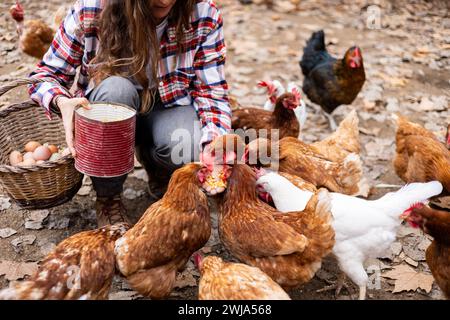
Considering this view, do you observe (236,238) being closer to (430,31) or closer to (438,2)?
(430,31)

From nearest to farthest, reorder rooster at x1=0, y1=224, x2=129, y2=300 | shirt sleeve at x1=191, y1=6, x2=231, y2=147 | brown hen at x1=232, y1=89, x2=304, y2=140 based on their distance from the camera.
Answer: rooster at x1=0, y1=224, x2=129, y2=300
shirt sleeve at x1=191, y1=6, x2=231, y2=147
brown hen at x1=232, y1=89, x2=304, y2=140

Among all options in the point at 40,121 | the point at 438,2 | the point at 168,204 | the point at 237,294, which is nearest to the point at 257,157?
the point at 168,204

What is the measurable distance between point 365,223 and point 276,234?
0.41m

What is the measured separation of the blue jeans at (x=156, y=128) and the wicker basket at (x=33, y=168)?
0.56 ft

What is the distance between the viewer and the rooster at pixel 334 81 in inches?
145

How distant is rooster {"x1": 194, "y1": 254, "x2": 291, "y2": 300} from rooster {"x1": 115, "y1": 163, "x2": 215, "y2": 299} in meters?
0.16

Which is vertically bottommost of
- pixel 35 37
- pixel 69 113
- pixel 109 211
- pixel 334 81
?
pixel 109 211

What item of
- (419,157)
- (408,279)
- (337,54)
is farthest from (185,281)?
(337,54)

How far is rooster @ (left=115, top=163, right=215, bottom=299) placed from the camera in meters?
1.96

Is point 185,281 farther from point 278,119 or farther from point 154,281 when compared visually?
point 278,119

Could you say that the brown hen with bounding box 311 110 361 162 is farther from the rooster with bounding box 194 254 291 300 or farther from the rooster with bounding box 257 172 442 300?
the rooster with bounding box 194 254 291 300

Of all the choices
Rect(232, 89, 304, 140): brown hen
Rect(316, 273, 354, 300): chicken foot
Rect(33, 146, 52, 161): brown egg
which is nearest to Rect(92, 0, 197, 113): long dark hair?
Rect(33, 146, 52, 161): brown egg

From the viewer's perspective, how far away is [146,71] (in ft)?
7.98

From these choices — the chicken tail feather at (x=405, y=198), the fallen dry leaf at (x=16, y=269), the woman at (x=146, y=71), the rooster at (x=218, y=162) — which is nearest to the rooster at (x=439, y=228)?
the chicken tail feather at (x=405, y=198)
